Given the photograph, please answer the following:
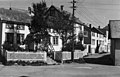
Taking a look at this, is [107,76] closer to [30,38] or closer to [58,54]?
[58,54]

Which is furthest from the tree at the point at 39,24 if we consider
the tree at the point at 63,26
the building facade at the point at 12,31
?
the building facade at the point at 12,31

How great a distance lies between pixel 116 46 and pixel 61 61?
758 centimetres

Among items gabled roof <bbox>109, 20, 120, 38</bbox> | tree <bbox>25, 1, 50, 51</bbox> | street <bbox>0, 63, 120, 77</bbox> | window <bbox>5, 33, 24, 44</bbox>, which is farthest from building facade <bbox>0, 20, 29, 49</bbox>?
gabled roof <bbox>109, 20, 120, 38</bbox>

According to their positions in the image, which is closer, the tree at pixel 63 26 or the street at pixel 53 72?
the street at pixel 53 72

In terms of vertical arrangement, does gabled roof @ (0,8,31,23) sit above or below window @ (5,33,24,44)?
above

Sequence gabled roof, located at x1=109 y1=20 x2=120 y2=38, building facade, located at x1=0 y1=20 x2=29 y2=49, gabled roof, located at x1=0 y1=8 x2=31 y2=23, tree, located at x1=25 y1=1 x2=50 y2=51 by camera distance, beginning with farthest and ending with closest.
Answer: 1. gabled roof, located at x1=0 y1=8 x2=31 y2=23
2. building facade, located at x1=0 y1=20 x2=29 y2=49
3. tree, located at x1=25 y1=1 x2=50 y2=51
4. gabled roof, located at x1=109 y1=20 x2=120 y2=38

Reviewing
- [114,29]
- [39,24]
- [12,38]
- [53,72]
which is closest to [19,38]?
[12,38]

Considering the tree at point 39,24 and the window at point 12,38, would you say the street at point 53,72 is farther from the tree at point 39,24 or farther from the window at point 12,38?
the window at point 12,38

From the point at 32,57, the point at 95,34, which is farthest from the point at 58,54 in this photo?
the point at 95,34

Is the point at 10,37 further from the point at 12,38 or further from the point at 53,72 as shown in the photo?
the point at 53,72

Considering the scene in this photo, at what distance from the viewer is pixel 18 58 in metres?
24.6

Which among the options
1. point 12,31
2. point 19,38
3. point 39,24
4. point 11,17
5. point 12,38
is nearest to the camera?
point 39,24

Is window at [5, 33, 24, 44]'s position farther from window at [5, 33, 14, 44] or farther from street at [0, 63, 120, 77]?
street at [0, 63, 120, 77]

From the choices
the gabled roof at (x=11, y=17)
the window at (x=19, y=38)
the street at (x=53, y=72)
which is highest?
the gabled roof at (x=11, y=17)
